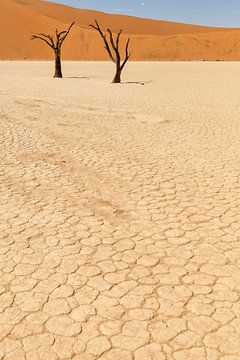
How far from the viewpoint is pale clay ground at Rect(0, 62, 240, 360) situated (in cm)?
294

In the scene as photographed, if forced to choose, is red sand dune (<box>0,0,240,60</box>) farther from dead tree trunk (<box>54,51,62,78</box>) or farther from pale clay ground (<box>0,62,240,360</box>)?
pale clay ground (<box>0,62,240,360</box>)

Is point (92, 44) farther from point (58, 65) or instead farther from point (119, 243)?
point (119, 243)

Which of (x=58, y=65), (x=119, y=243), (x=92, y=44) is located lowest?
(x=119, y=243)

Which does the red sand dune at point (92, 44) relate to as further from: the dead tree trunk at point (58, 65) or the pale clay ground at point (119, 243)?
the pale clay ground at point (119, 243)

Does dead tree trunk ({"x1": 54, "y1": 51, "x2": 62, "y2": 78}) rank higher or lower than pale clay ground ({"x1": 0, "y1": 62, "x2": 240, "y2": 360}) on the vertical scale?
higher

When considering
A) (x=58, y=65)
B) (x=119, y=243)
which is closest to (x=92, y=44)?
(x=58, y=65)

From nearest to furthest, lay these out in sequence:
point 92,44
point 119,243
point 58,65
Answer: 1. point 119,243
2. point 58,65
3. point 92,44

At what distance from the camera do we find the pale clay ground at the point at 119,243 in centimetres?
294

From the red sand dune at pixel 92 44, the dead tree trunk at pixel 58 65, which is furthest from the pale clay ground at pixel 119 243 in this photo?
the red sand dune at pixel 92 44

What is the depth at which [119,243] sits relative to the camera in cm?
429

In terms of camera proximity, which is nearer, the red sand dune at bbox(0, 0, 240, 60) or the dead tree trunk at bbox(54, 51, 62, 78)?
the dead tree trunk at bbox(54, 51, 62, 78)

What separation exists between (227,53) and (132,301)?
5024cm

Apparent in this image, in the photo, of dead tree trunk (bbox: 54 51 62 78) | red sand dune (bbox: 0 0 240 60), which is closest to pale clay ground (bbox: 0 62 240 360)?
dead tree trunk (bbox: 54 51 62 78)

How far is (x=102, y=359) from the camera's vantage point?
2.73 metres
